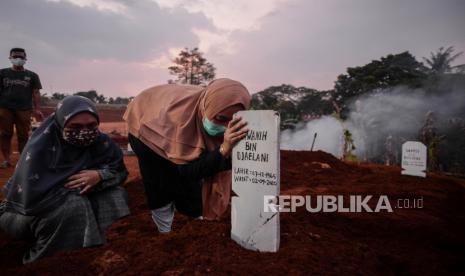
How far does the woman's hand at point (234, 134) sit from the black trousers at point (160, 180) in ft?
2.41

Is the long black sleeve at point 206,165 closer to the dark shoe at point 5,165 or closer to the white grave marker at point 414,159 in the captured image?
the white grave marker at point 414,159

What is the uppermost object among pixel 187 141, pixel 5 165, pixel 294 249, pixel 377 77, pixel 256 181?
pixel 377 77

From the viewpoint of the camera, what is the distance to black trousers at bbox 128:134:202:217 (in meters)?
2.87

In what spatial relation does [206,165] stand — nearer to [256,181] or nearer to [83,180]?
[256,181]

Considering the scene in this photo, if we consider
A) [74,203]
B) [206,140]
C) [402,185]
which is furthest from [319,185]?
[74,203]

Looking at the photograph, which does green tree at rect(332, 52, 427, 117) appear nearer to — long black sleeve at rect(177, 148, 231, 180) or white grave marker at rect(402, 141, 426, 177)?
white grave marker at rect(402, 141, 426, 177)

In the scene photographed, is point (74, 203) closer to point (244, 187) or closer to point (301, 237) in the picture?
point (244, 187)

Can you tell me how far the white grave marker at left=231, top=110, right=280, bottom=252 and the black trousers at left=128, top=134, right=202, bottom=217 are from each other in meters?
0.79

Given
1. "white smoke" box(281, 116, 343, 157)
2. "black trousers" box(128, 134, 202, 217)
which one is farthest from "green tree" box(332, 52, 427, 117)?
"black trousers" box(128, 134, 202, 217)

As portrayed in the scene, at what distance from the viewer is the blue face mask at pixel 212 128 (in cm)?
252

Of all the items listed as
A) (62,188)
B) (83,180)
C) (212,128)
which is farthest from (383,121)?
(62,188)

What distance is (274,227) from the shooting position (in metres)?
2.07

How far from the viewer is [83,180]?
2723 mm

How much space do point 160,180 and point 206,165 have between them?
0.70m
